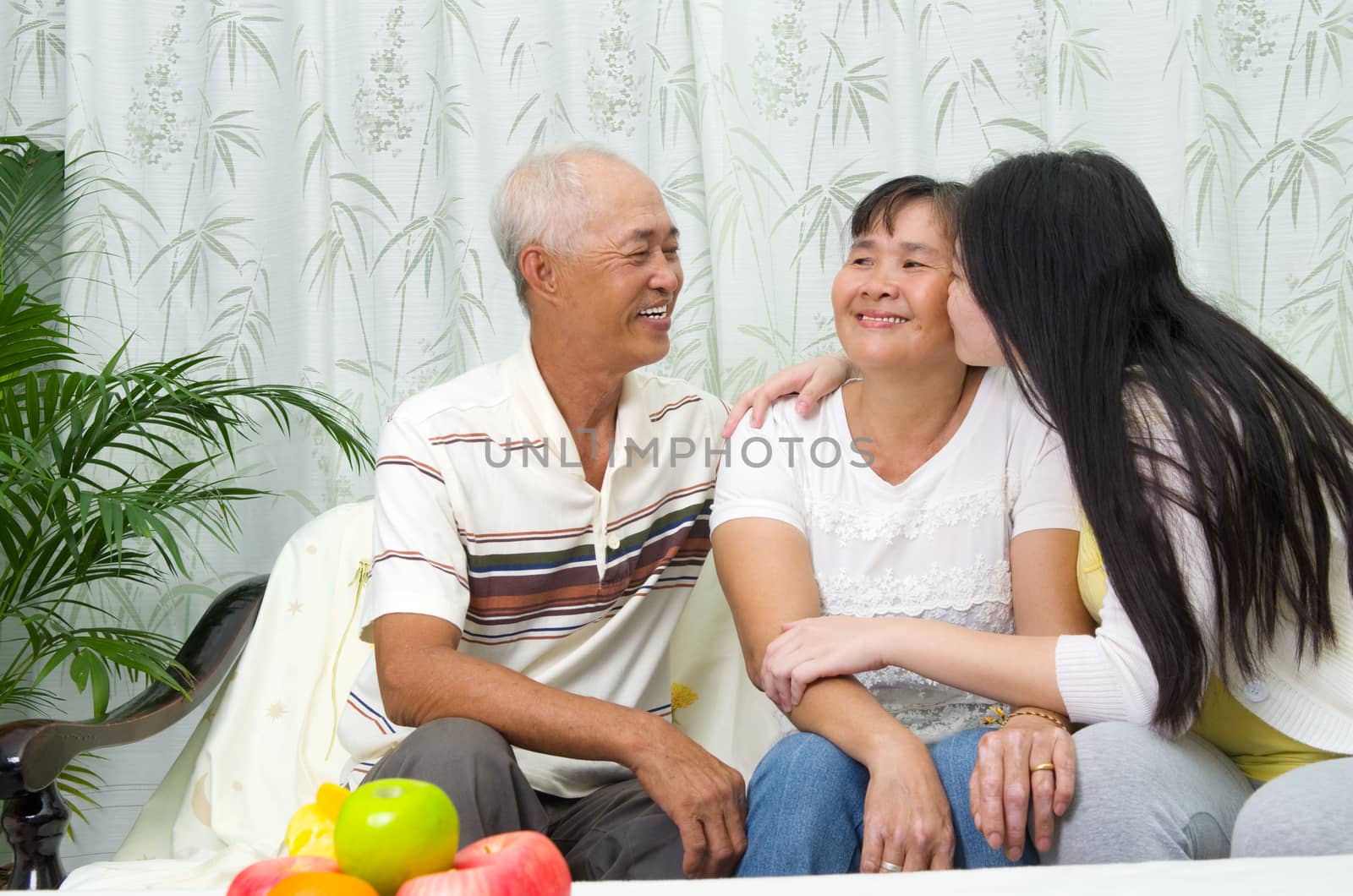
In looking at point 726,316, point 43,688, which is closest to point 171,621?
point 43,688

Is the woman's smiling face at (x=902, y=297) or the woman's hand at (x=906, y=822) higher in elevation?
the woman's smiling face at (x=902, y=297)

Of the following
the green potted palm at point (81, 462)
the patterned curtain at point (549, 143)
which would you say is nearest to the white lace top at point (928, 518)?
the patterned curtain at point (549, 143)

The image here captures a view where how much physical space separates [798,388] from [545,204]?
456 millimetres

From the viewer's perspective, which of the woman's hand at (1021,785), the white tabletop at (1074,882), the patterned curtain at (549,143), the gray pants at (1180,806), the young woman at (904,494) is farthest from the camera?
the patterned curtain at (549,143)

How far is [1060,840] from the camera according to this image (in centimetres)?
121

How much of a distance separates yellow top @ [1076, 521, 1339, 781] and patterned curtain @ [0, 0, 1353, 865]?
88 centimetres

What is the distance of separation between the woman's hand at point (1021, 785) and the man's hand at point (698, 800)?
27 cm

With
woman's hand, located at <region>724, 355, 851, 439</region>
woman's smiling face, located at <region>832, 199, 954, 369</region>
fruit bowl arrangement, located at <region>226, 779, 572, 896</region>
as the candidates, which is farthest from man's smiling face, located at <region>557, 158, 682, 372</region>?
fruit bowl arrangement, located at <region>226, 779, 572, 896</region>

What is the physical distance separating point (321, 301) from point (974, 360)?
4.35 feet

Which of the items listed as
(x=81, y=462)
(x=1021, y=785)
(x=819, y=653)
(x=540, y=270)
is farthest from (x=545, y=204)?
(x=1021, y=785)

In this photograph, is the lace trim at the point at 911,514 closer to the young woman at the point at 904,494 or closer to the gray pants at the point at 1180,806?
the young woman at the point at 904,494

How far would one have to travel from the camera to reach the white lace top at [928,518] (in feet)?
5.02

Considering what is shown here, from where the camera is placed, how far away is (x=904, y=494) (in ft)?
5.16

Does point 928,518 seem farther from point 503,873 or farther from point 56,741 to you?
point 56,741
